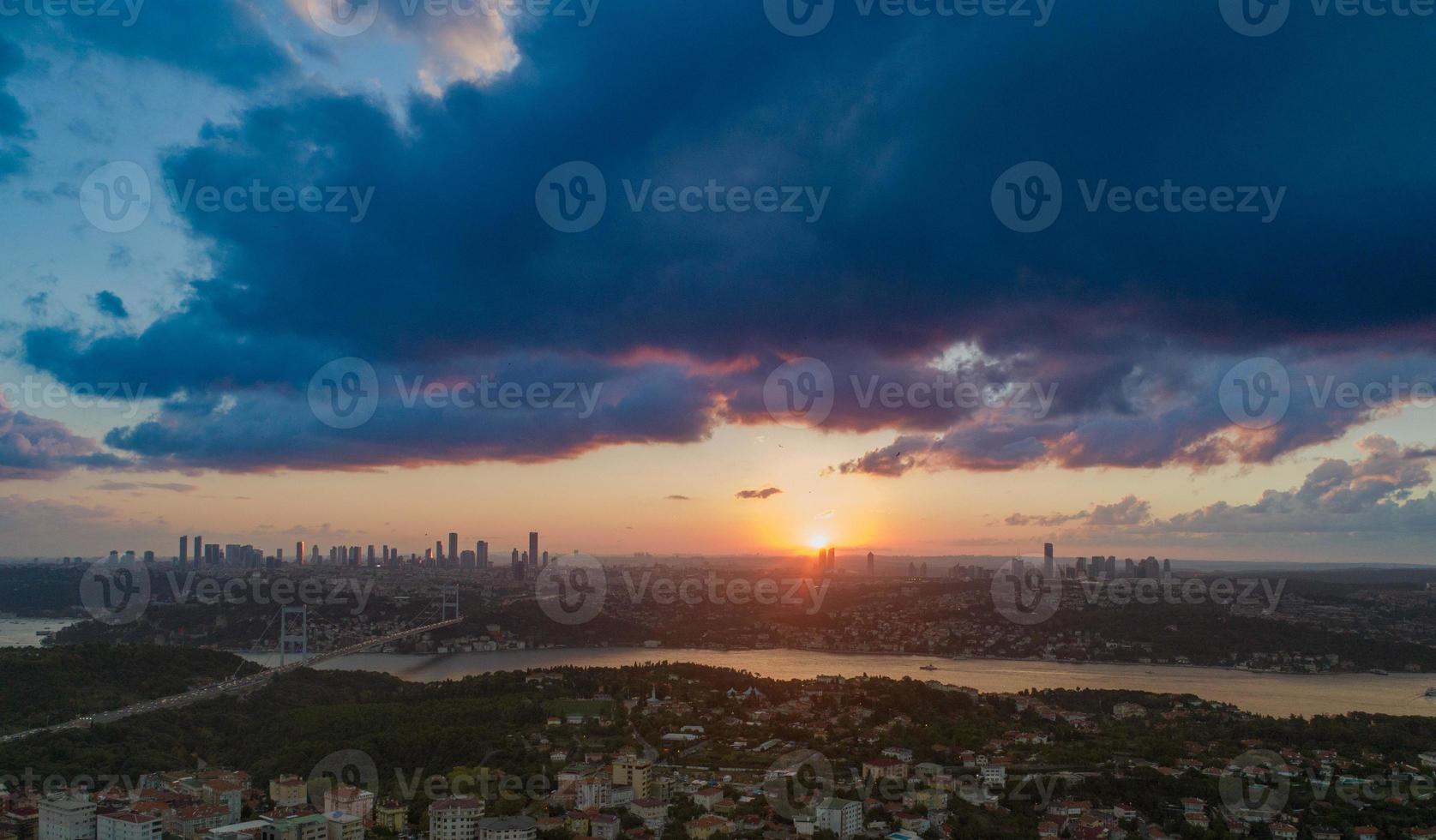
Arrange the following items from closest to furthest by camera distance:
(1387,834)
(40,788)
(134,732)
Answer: (1387,834)
(40,788)
(134,732)

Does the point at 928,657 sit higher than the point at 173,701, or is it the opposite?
the point at 173,701

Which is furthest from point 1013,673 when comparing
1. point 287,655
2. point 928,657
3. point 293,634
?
point 293,634

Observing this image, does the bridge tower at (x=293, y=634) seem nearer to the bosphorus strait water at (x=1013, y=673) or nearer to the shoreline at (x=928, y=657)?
the shoreline at (x=928, y=657)

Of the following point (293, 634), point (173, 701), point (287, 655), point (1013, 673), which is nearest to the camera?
point (173, 701)

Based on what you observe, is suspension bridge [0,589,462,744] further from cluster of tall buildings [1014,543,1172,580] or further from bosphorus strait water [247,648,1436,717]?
cluster of tall buildings [1014,543,1172,580]

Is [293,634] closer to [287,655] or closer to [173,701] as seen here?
[287,655]

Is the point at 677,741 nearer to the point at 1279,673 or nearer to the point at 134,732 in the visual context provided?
the point at 134,732

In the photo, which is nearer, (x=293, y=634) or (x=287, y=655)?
(x=287, y=655)

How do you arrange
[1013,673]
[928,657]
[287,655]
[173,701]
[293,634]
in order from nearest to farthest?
[173,701] < [1013,673] < [287,655] < [928,657] < [293,634]

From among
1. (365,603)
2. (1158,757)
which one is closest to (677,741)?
(1158,757)
